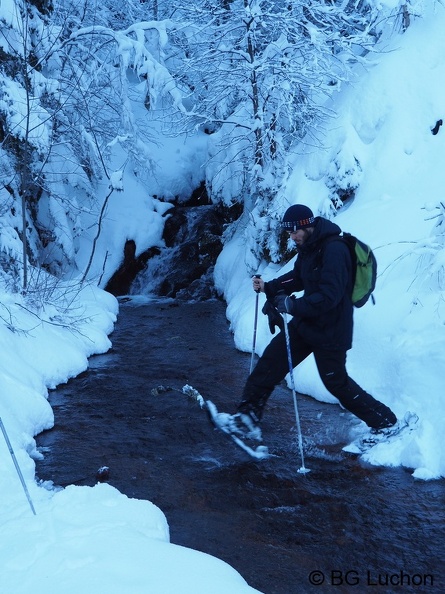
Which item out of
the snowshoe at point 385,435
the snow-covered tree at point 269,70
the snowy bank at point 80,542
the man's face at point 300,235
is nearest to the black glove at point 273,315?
the man's face at point 300,235

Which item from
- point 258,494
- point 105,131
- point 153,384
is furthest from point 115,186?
point 258,494

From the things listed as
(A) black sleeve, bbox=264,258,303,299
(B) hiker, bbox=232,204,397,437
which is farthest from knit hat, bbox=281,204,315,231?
(A) black sleeve, bbox=264,258,303,299

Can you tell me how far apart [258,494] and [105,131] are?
11105 millimetres

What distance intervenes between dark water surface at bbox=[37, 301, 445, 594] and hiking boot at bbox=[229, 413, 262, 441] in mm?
181

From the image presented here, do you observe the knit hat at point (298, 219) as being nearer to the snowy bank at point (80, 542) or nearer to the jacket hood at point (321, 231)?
the jacket hood at point (321, 231)

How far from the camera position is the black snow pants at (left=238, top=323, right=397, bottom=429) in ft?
16.8

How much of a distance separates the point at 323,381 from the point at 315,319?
0.58m

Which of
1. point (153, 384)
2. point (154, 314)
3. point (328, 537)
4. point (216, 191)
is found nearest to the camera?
point (328, 537)

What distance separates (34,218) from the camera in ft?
43.8

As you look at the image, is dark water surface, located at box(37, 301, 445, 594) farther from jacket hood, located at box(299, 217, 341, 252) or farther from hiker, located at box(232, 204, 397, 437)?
jacket hood, located at box(299, 217, 341, 252)

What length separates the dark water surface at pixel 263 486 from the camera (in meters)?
3.74

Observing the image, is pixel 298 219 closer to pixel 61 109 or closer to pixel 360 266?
pixel 360 266

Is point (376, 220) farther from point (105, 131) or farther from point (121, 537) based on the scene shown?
point (105, 131)

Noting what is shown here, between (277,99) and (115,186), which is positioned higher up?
(277,99)
